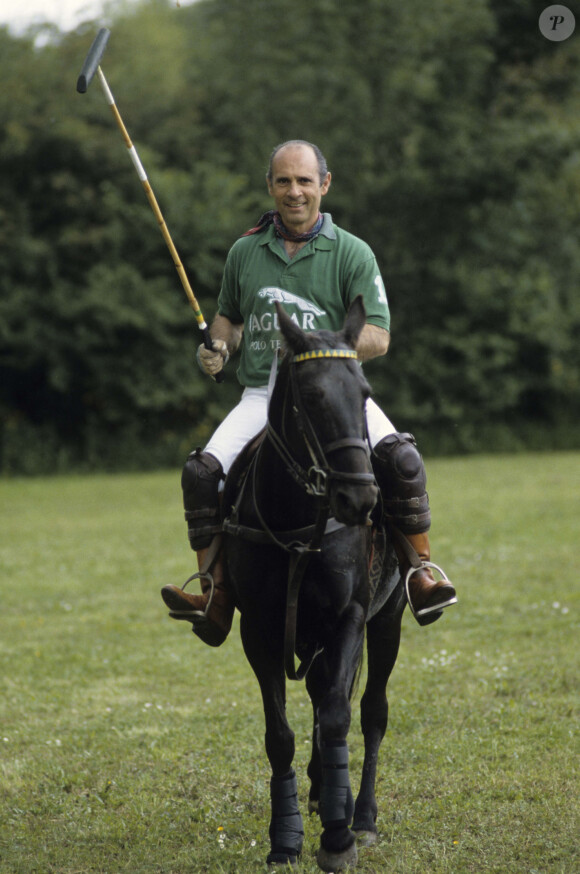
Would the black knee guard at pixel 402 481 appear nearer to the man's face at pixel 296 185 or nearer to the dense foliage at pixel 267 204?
the man's face at pixel 296 185

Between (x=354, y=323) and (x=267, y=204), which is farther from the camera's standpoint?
(x=267, y=204)

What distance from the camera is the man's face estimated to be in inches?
190

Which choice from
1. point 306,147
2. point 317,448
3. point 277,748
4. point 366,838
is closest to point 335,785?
point 277,748

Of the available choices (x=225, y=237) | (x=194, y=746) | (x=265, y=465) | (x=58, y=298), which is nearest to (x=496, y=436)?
(x=225, y=237)

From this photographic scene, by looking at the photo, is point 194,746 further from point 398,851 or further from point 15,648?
point 15,648

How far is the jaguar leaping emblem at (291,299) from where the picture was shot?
478cm

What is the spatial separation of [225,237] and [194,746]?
19.5m

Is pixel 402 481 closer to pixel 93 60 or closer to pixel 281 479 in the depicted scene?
pixel 281 479

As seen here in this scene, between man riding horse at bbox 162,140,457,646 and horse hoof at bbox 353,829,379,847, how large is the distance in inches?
41.1

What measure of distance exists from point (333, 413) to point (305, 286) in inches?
37.2

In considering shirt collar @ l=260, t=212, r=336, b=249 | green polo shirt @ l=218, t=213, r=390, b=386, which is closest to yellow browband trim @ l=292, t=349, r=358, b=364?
green polo shirt @ l=218, t=213, r=390, b=386

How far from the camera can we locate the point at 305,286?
4.79m

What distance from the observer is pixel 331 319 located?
4.85m

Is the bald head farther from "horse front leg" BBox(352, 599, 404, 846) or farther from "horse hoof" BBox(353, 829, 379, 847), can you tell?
"horse hoof" BBox(353, 829, 379, 847)
